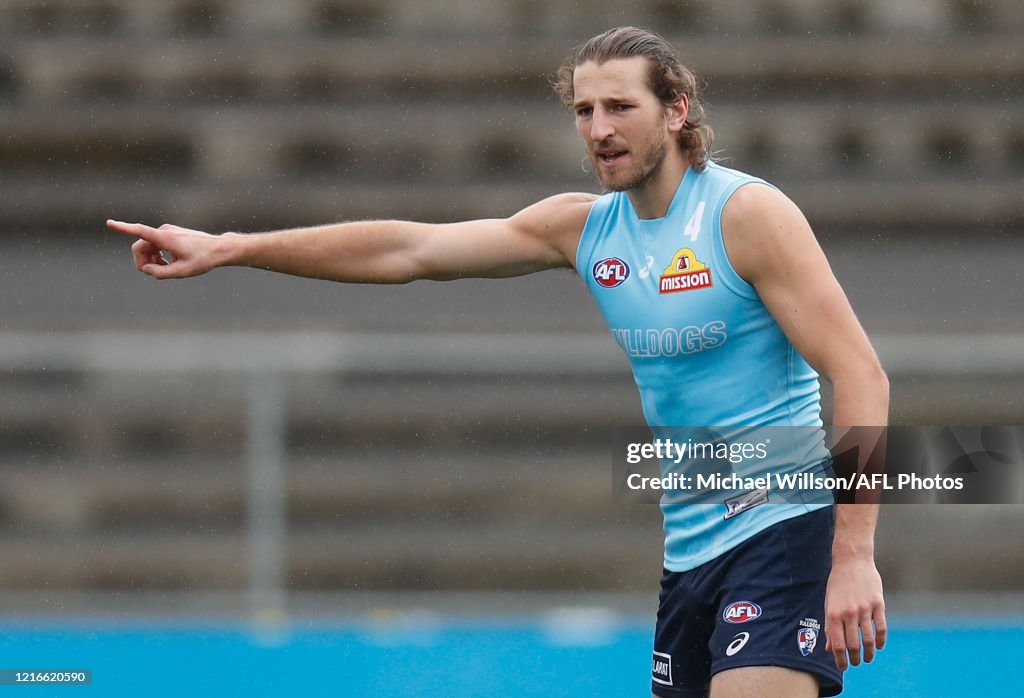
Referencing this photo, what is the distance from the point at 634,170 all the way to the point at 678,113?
19 centimetres

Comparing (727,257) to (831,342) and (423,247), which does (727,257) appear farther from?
(423,247)

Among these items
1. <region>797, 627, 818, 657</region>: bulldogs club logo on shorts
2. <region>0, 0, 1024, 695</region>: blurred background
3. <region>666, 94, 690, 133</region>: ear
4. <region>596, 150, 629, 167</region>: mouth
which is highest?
<region>0, 0, 1024, 695</region>: blurred background

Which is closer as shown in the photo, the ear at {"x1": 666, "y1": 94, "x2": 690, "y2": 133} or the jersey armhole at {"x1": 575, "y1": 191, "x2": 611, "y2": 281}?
the ear at {"x1": 666, "y1": 94, "x2": 690, "y2": 133}

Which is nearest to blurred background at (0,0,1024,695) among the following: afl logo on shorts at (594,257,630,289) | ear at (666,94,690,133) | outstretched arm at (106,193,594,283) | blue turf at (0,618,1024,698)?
blue turf at (0,618,1024,698)

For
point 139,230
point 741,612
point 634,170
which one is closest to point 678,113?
point 634,170

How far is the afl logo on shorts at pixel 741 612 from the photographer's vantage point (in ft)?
10.7

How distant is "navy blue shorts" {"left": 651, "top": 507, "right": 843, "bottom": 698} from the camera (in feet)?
10.6

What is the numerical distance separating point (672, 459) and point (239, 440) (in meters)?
5.61

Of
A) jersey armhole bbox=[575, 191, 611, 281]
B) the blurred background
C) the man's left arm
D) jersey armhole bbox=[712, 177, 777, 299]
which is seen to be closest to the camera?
the man's left arm

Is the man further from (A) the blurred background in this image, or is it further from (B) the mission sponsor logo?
(A) the blurred background

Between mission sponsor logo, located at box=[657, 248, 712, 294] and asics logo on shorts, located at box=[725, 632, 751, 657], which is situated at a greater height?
mission sponsor logo, located at box=[657, 248, 712, 294]

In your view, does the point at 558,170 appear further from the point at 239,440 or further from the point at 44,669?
the point at 44,669

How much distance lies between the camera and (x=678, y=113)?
3521 millimetres

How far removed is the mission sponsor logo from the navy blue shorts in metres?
0.53
